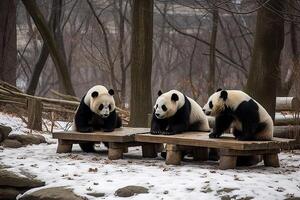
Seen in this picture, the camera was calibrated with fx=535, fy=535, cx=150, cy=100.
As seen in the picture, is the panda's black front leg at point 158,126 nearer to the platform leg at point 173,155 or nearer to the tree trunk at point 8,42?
the platform leg at point 173,155

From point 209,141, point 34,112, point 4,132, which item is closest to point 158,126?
point 209,141

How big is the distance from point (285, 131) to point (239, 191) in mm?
3878

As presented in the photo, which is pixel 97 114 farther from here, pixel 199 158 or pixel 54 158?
pixel 199 158

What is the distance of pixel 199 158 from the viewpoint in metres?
8.31

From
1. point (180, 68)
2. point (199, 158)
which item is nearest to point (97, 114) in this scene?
point (199, 158)

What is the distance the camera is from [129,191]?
20.5ft

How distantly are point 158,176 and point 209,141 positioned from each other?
92cm

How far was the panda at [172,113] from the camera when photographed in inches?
313

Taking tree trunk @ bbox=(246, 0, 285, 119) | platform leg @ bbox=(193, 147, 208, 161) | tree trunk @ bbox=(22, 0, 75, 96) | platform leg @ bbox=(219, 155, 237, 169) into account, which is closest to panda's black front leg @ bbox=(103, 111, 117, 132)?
platform leg @ bbox=(193, 147, 208, 161)

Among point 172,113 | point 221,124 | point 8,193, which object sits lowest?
point 8,193

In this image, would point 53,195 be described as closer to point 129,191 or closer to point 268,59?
point 129,191

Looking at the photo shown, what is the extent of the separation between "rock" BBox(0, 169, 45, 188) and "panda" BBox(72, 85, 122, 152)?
5.60ft

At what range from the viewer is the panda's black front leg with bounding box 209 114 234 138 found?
7.58 meters

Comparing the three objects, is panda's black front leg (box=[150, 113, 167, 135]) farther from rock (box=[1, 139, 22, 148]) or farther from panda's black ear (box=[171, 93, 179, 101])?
rock (box=[1, 139, 22, 148])
